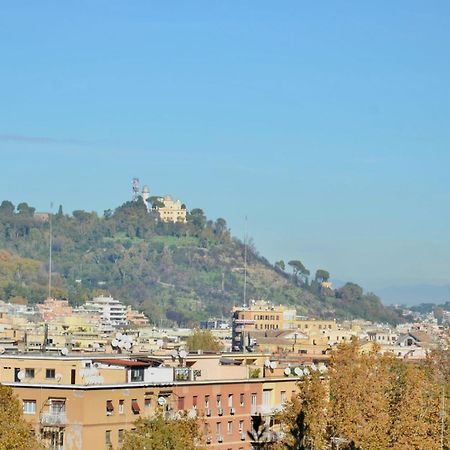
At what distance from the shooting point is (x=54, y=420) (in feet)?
204

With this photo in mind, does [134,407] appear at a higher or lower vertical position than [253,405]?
lower

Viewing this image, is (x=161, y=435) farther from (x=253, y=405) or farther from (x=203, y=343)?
(x=203, y=343)

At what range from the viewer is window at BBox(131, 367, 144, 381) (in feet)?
218

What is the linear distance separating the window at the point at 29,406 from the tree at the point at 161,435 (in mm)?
3674

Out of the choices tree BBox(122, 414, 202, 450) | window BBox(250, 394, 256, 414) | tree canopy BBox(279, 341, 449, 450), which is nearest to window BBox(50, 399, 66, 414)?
tree BBox(122, 414, 202, 450)

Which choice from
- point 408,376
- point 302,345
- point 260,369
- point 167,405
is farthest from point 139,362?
point 302,345

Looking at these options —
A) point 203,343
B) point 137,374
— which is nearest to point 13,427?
point 137,374

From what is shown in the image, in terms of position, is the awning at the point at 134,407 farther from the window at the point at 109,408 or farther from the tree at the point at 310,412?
the tree at the point at 310,412

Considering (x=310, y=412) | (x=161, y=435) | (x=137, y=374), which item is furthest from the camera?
(x=310, y=412)

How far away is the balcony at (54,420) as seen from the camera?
62.0 metres

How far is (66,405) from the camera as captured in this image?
62281 millimetres

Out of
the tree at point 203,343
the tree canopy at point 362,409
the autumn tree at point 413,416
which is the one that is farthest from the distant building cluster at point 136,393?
the tree at point 203,343

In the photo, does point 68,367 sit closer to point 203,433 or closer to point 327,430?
point 203,433

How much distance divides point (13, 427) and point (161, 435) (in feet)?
16.4
